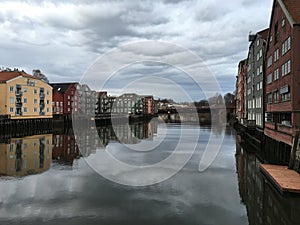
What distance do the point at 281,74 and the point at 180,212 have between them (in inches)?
830

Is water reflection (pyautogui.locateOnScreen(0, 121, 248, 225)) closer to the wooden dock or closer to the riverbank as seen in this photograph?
the wooden dock

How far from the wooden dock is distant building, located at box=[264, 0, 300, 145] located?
11.1ft

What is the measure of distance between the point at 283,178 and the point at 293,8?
58.6 feet

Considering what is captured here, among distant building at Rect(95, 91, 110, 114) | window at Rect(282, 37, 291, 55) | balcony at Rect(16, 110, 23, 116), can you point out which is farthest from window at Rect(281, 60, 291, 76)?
distant building at Rect(95, 91, 110, 114)

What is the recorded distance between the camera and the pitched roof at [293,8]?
2432 cm

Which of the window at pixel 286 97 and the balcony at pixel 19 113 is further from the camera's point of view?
the balcony at pixel 19 113

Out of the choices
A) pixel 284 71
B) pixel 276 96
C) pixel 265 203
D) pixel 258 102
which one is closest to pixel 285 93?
pixel 284 71

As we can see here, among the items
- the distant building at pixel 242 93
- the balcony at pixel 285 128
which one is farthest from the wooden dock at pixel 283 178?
the distant building at pixel 242 93

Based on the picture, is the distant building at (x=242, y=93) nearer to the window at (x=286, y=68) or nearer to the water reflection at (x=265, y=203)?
the window at (x=286, y=68)

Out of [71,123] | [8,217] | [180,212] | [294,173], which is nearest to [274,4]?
[294,173]

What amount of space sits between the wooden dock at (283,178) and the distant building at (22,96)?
5472 cm

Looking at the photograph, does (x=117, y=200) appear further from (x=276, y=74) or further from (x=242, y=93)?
(x=242, y=93)

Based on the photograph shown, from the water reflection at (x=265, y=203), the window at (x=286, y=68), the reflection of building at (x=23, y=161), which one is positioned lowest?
the water reflection at (x=265, y=203)

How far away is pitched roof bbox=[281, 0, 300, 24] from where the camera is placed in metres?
Result: 24.3
